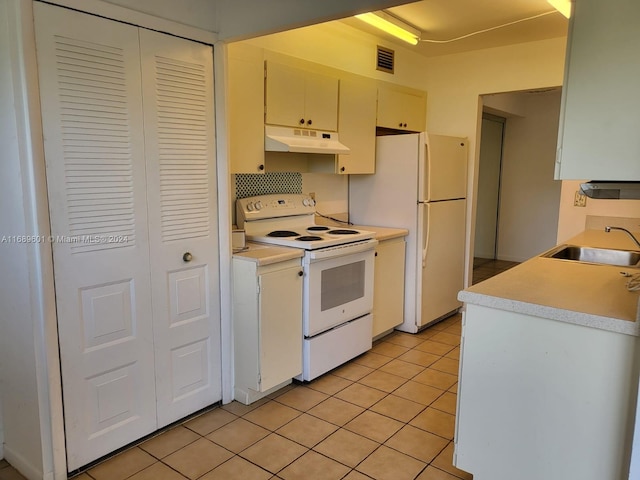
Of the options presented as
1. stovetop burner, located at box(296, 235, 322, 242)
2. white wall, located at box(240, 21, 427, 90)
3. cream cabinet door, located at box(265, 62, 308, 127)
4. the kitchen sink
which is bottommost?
the kitchen sink

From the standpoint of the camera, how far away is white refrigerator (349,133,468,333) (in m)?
3.75

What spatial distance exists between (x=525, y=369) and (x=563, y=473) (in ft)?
1.30

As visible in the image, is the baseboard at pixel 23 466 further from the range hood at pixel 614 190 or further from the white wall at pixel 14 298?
the range hood at pixel 614 190

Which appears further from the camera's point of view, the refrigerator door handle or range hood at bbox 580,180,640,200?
the refrigerator door handle

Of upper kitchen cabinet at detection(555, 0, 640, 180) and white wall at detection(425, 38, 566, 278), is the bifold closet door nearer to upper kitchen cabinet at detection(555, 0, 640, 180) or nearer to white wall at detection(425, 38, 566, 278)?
upper kitchen cabinet at detection(555, 0, 640, 180)

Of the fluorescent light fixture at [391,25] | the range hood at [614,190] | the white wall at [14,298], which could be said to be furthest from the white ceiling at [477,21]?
the white wall at [14,298]

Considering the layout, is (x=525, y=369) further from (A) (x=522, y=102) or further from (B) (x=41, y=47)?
(A) (x=522, y=102)

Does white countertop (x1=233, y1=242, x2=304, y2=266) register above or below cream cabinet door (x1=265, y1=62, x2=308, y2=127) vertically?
below

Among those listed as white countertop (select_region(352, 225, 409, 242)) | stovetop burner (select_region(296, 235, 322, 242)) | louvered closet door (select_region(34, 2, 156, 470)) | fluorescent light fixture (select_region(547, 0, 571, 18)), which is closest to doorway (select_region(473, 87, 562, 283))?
white countertop (select_region(352, 225, 409, 242))

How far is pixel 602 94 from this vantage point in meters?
1.63

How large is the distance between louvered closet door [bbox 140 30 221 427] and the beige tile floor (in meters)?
0.24

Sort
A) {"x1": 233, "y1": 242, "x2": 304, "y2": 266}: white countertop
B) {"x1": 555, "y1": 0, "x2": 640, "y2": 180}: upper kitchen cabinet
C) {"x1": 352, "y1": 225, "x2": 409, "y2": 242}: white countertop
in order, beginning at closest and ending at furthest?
1. {"x1": 555, "y1": 0, "x2": 640, "y2": 180}: upper kitchen cabinet
2. {"x1": 233, "y1": 242, "x2": 304, "y2": 266}: white countertop
3. {"x1": 352, "y1": 225, "x2": 409, "y2": 242}: white countertop

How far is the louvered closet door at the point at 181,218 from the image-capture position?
7.39ft

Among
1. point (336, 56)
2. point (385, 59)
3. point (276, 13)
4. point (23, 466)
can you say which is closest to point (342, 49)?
point (336, 56)
